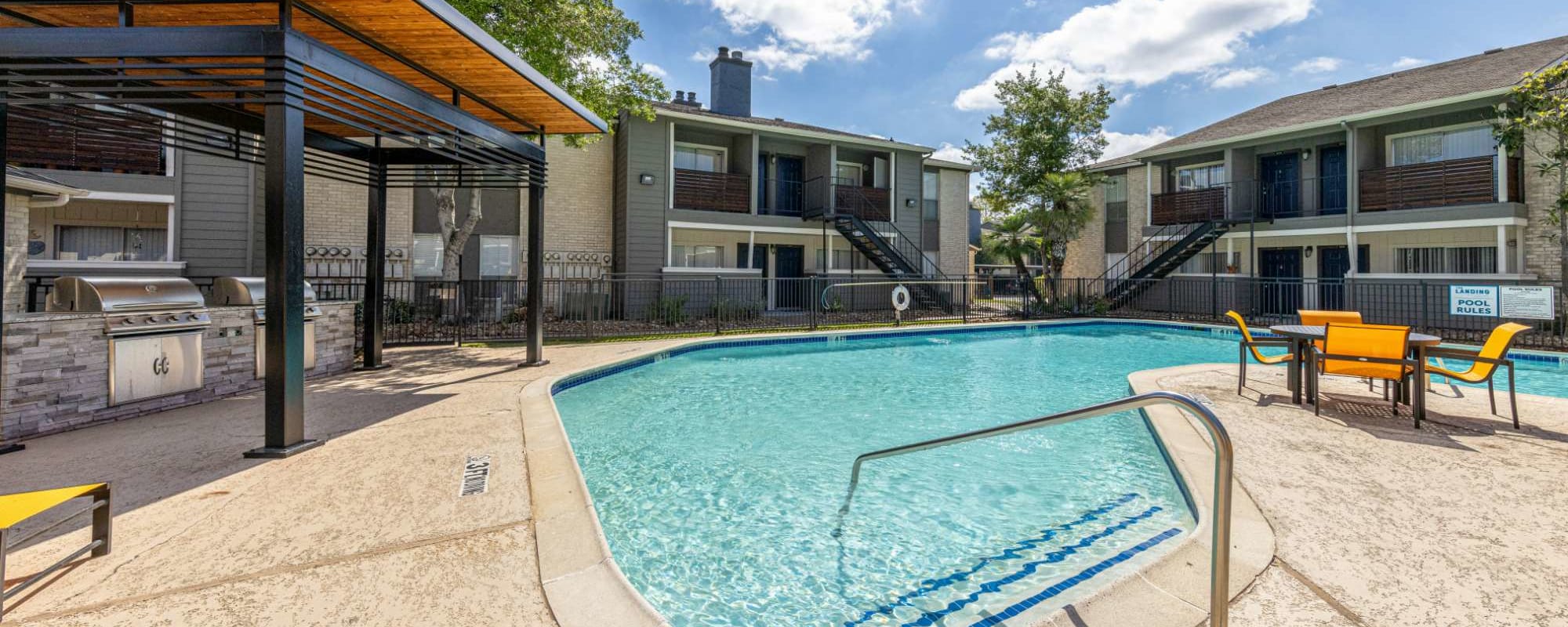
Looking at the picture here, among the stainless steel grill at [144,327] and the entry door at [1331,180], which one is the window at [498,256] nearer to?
the stainless steel grill at [144,327]

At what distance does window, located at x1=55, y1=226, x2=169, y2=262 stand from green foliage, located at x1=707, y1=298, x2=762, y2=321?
39.8ft

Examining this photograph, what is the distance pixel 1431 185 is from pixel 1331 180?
9.15ft

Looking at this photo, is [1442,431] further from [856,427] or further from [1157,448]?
[856,427]

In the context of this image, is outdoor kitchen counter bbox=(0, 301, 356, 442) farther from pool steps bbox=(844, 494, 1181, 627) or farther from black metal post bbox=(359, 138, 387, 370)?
pool steps bbox=(844, 494, 1181, 627)

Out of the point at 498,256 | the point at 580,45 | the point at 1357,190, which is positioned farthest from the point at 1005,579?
the point at 1357,190

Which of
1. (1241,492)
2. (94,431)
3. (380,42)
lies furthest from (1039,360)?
(94,431)

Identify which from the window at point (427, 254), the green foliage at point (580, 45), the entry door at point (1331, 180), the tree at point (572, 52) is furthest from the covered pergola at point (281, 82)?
the entry door at point (1331, 180)

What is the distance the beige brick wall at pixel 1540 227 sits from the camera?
1356 centimetres

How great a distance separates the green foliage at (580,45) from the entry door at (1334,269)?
18024 mm

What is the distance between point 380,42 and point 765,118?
55.4ft

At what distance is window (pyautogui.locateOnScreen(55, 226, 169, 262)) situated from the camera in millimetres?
12734

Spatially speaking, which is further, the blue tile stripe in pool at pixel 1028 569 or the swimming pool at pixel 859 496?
the swimming pool at pixel 859 496

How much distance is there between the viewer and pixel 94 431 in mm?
4609

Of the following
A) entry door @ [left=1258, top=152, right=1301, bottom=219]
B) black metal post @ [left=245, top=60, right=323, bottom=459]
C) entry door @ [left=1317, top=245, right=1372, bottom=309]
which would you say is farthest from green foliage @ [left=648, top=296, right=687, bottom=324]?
entry door @ [left=1258, top=152, right=1301, bottom=219]
